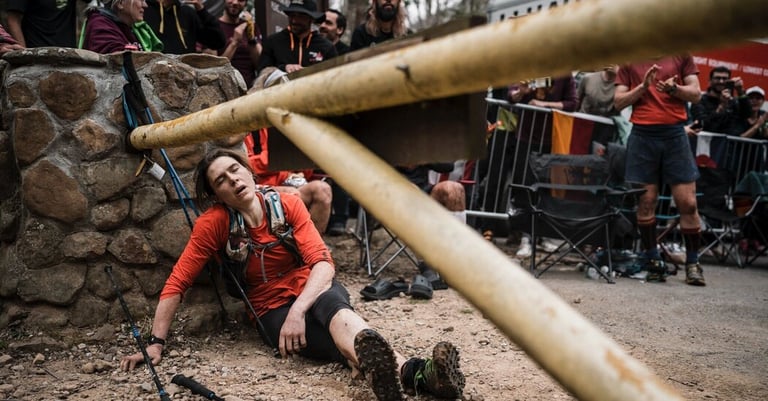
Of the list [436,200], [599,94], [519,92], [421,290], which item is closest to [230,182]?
[421,290]

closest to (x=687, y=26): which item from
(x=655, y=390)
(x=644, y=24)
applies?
(x=644, y=24)

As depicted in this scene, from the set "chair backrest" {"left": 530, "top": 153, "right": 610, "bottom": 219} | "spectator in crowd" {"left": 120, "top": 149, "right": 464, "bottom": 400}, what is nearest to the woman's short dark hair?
"spectator in crowd" {"left": 120, "top": 149, "right": 464, "bottom": 400}

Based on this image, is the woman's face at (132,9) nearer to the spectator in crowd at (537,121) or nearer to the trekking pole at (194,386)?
the trekking pole at (194,386)

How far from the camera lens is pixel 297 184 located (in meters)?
4.70

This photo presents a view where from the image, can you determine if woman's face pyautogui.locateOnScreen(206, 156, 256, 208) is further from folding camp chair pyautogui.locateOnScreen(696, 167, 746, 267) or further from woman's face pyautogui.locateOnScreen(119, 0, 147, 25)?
folding camp chair pyautogui.locateOnScreen(696, 167, 746, 267)

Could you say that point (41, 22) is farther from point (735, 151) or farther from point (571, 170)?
point (735, 151)

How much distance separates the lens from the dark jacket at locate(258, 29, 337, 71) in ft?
17.0

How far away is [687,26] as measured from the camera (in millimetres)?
860

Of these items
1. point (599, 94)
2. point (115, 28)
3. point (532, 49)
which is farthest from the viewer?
point (599, 94)

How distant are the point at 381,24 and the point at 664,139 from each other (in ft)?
9.21

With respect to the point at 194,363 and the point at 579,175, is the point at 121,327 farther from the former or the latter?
the point at 579,175

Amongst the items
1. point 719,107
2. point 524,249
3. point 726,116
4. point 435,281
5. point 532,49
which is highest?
point 532,49

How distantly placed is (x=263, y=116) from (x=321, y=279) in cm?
141

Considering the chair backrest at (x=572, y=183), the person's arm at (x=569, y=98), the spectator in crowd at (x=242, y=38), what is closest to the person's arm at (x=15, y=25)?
the spectator in crowd at (x=242, y=38)
